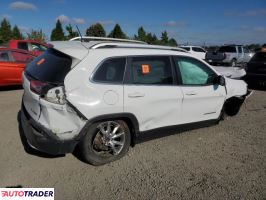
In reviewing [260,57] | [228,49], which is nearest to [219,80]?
[260,57]

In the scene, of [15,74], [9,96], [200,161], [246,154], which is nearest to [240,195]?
[200,161]

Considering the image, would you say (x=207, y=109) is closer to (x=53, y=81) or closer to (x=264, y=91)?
(x=53, y=81)

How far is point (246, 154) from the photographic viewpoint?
4.88 metres

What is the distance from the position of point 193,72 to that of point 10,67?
6524mm

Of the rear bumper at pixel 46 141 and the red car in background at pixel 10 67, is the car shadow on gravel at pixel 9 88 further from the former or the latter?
the rear bumper at pixel 46 141

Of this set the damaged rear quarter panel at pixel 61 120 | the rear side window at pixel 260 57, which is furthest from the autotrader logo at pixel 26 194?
the rear side window at pixel 260 57

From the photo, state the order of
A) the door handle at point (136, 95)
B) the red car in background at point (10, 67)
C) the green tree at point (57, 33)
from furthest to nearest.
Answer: the green tree at point (57, 33) → the red car in background at point (10, 67) → the door handle at point (136, 95)

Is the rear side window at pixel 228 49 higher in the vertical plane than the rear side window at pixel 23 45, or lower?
lower

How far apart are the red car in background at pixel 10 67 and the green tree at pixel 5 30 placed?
138 ft

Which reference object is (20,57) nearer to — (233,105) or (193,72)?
(193,72)

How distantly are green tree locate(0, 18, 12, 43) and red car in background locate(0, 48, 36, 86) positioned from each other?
41932 millimetres

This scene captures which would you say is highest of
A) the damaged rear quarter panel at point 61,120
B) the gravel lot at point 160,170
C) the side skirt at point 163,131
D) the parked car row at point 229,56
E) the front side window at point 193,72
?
the front side window at point 193,72

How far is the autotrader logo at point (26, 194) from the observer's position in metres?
3.37

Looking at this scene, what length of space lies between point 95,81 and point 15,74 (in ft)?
21.1
